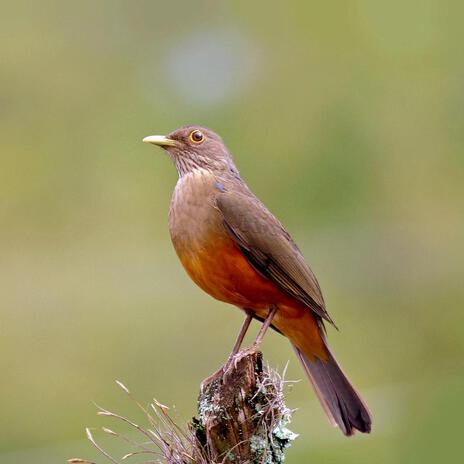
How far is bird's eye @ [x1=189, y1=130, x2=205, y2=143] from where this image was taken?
6.39 metres

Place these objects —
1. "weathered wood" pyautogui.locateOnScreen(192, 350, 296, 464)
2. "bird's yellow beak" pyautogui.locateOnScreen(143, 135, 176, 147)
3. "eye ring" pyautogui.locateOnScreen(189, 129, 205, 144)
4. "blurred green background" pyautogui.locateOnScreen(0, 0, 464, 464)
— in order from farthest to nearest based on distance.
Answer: "blurred green background" pyautogui.locateOnScreen(0, 0, 464, 464)
"eye ring" pyautogui.locateOnScreen(189, 129, 205, 144)
"bird's yellow beak" pyautogui.locateOnScreen(143, 135, 176, 147)
"weathered wood" pyautogui.locateOnScreen(192, 350, 296, 464)

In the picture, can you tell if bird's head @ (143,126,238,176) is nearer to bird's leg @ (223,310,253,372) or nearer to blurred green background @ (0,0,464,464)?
bird's leg @ (223,310,253,372)

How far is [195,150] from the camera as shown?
6332mm

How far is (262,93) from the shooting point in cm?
1666

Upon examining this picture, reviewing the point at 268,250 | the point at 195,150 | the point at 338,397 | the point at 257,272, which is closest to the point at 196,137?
the point at 195,150

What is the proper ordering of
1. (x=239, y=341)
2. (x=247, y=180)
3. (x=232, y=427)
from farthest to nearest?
1. (x=247, y=180)
2. (x=239, y=341)
3. (x=232, y=427)

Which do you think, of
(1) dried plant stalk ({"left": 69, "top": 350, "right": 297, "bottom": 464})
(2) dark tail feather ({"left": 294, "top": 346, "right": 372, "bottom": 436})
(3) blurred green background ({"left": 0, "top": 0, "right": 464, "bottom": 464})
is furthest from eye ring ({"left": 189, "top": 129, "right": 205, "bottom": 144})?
(3) blurred green background ({"left": 0, "top": 0, "right": 464, "bottom": 464})

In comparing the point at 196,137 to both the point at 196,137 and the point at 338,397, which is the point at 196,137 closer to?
the point at 196,137

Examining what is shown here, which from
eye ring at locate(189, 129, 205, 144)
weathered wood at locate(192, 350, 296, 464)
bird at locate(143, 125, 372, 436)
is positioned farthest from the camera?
eye ring at locate(189, 129, 205, 144)

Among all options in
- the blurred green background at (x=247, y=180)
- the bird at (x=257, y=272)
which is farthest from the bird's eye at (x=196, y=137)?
the blurred green background at (x=247, y=180)

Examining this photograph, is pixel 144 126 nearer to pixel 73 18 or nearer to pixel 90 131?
pixel 90 131

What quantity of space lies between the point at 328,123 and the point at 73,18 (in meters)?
5.22

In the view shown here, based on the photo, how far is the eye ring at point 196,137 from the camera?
251 inches

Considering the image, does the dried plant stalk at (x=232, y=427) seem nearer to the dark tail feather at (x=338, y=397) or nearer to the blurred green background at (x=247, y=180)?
the dark tail feather at (x=338, y=397)
